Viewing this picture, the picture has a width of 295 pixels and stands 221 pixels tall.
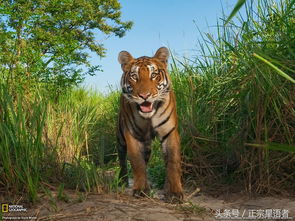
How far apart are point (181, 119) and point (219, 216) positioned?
2123 millimetres

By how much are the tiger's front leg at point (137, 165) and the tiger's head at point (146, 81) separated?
366mm

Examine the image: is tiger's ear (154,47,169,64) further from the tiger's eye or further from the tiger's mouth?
the tiger's mouth

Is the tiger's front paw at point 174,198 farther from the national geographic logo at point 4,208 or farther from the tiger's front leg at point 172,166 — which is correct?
the national geographic logo at point 4,208

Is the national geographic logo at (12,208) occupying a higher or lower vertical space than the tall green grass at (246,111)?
lower

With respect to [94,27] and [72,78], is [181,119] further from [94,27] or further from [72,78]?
[94,27]

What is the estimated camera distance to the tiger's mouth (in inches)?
135

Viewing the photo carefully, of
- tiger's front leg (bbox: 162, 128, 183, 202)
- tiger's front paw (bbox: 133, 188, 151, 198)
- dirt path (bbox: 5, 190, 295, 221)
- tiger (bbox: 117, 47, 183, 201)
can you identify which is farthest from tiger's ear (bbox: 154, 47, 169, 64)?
dirt path (bbox: 5, 190, 295, 221)

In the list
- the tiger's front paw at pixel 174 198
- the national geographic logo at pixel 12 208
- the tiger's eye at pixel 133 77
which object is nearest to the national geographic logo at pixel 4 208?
the national geographic logo at pixel 12 208

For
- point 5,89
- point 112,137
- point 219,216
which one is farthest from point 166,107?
point 112,137

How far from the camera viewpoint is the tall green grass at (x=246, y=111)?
11.5 feet

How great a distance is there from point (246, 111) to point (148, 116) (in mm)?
1078

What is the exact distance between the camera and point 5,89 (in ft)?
10.5

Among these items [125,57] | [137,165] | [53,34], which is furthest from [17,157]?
[53,34]

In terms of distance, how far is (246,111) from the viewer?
3836mm
